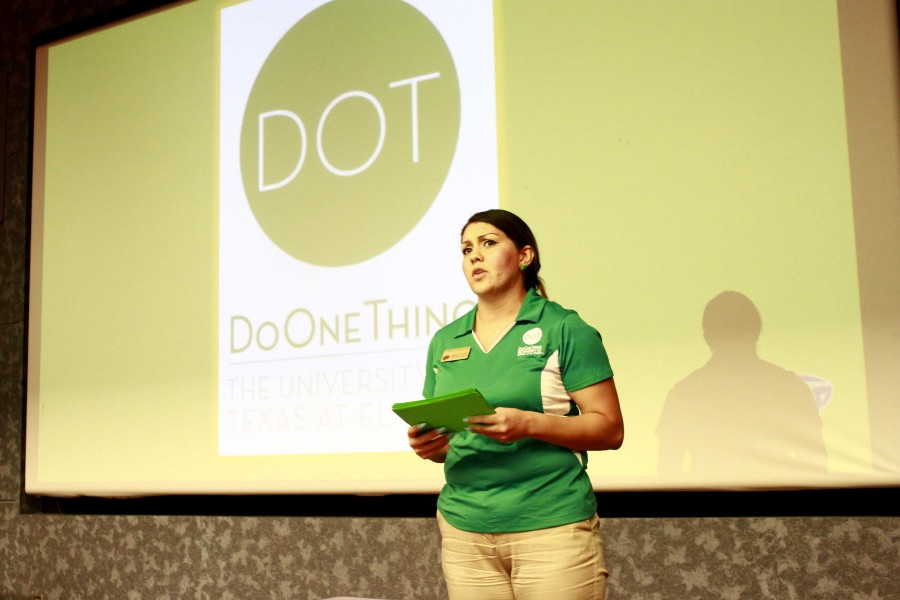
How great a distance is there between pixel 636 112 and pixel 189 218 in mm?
1693

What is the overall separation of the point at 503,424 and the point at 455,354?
9.9 inches

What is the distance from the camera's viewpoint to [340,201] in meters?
3.03

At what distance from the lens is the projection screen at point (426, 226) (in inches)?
88.3

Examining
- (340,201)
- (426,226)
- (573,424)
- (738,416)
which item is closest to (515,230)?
(573,424)

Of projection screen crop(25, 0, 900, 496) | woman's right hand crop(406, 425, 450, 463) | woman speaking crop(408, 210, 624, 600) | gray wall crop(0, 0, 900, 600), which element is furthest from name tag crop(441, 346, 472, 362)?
gray wall crop(0, 0, 900, 600)

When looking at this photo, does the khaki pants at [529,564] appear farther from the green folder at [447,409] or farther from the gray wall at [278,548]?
the gray wall at [278,548]

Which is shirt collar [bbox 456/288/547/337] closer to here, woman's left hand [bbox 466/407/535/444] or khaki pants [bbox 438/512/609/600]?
woman's left hand [bbox 466/407/535/444]

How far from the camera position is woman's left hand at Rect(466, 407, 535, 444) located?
1.41 metres

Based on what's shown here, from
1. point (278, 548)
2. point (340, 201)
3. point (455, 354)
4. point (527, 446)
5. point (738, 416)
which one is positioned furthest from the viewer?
point (278, 548)

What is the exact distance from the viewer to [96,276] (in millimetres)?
3545

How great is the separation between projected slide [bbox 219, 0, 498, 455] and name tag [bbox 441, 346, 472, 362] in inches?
42.0

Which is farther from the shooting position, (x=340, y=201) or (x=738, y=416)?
(x=340, y=201)

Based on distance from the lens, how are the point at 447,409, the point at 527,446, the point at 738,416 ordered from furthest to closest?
the point at 738,416 → the point at 527,446 → the point at 447,409

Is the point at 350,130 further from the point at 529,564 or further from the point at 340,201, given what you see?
the point at 529,564
